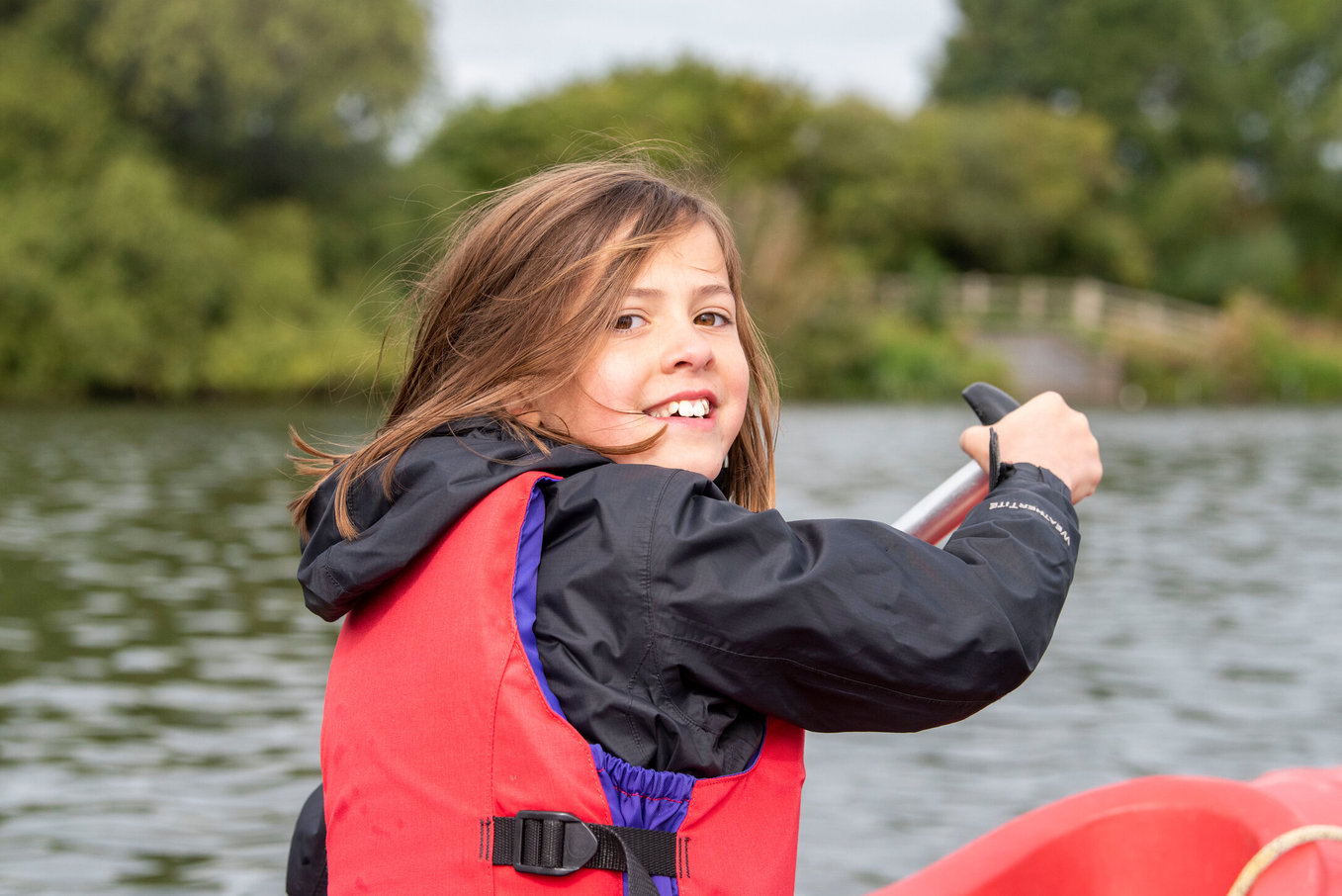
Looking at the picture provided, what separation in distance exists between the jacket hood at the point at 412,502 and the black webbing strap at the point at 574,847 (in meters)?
0.26

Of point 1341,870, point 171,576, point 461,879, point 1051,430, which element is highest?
point 1051,430

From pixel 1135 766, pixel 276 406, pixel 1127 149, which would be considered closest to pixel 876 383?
pixel 276 406

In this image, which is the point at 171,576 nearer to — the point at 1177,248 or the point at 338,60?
the point at 338,60

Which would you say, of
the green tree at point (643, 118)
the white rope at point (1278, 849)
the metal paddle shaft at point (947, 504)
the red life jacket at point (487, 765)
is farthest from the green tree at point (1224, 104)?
the red life jacket at point (487, 765)

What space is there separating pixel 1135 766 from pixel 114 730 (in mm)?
2911

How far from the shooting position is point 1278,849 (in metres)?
1.92

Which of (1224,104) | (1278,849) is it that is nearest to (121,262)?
(1278,849)

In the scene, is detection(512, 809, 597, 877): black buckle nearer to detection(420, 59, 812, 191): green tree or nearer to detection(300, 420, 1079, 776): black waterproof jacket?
detection(300, 420, 1079, 776): black waterproof jacket

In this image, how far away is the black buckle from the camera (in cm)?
130

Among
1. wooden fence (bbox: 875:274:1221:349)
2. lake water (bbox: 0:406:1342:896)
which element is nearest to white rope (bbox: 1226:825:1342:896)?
lake water (bbox: 0:406:1342:896)

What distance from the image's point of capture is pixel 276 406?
21219 millimetres

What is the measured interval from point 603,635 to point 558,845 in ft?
0.63

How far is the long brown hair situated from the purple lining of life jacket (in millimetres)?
122

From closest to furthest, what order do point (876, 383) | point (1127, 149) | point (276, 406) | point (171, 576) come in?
point (171, 576) < point (276, 406) < point (876, 383) < point (1127, 149)
